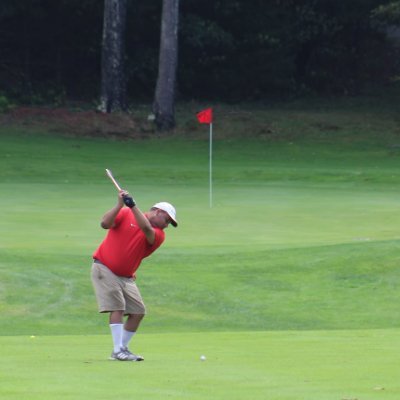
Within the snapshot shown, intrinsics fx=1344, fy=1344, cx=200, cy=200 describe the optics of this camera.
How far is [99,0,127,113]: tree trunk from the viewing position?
41938 mm

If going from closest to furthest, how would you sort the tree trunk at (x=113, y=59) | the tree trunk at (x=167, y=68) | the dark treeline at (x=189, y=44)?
the tree trunk at (x=167, y=68) → the tree trunk at (x=113, y=59) → the dark treeline at (x=189, y=44)

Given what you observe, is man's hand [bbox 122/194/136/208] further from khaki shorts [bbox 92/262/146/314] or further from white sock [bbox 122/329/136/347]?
white sock [bbox 122/329/136/347]

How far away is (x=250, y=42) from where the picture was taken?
48594 millimetres

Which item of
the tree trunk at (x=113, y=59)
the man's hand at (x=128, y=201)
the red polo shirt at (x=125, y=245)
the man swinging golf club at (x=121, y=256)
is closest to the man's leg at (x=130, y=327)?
the man swinging golf club at (x=121, y=256)

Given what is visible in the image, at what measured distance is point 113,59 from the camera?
42.8 m

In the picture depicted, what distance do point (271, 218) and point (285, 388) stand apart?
47.1 ft

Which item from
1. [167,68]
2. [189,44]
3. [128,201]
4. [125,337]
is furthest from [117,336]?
[189,44]

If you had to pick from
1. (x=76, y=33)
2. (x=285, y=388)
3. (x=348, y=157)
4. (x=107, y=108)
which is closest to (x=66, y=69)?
(x=76, y=33)

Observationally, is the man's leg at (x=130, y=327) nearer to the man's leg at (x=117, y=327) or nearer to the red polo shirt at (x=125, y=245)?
the man's leg at (x=117, y=327)

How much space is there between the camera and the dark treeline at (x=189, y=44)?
4669 cm

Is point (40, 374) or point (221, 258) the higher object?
point (40, 374)

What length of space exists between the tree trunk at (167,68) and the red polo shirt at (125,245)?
30775 mm

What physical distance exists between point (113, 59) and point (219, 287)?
27267 millimetres

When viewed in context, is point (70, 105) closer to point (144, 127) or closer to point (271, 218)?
point (144, 127)
